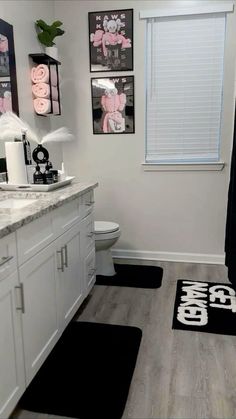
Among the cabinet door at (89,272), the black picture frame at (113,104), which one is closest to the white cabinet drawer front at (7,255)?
the cabinet door at (89,272)

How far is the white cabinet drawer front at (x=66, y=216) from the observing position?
1840 millimetres

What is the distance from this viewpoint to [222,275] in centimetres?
299

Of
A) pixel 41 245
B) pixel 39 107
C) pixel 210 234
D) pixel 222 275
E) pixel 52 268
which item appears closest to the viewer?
pixel 41 245

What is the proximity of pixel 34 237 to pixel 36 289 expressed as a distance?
256 mm

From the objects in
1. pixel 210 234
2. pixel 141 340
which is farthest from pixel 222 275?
pixel 141 340

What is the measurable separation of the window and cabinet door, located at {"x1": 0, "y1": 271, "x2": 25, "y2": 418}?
2215mm

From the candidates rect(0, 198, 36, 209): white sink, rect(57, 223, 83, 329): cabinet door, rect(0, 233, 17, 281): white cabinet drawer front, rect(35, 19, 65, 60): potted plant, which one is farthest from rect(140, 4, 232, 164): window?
rect(0, 233, 17, 281): white cabinet drawer front

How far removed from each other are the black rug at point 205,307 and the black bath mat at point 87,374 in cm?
38

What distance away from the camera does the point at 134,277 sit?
9.75 ft

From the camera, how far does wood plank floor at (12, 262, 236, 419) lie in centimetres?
153

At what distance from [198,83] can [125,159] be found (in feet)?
3.17

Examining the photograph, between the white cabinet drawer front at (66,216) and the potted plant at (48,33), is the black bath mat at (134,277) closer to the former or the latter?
the white cabinet drawer front at (66,216)

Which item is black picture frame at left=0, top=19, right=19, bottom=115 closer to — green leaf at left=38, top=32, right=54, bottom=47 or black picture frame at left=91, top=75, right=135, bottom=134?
green leaf at left=38, top=32, right=54, bottom=47

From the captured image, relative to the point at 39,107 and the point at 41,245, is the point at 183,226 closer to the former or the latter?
the point at 39,107
